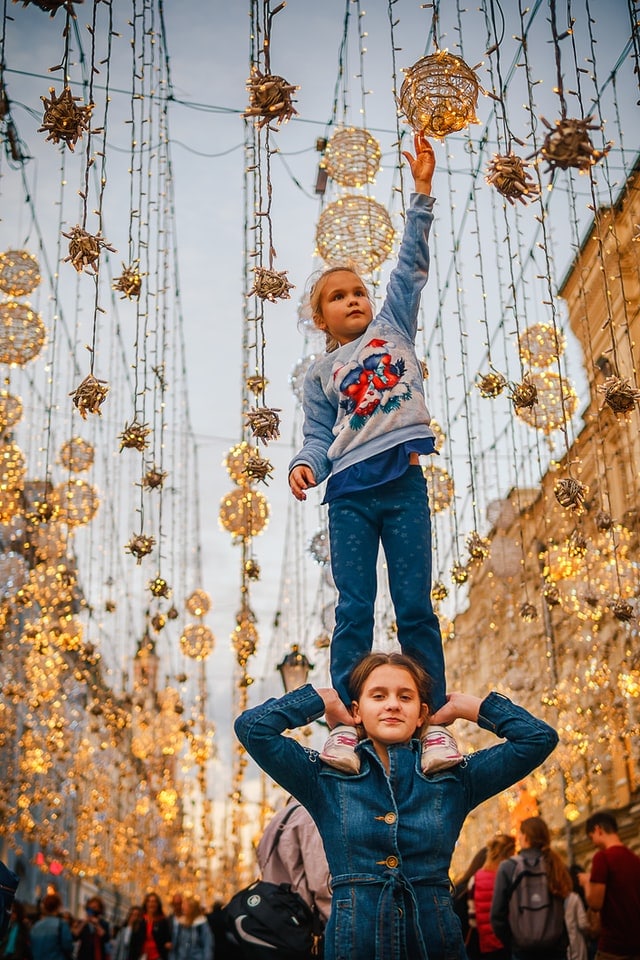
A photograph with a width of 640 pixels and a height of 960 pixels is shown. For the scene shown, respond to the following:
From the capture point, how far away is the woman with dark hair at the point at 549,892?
14.7ft

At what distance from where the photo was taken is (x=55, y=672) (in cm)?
1230

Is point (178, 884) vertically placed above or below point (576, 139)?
below

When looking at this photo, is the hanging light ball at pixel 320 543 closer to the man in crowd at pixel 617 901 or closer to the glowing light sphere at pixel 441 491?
the glowing light sphere at pixel 441 491

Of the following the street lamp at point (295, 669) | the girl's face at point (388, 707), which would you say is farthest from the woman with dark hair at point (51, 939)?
the girl's face at point (388, 707)

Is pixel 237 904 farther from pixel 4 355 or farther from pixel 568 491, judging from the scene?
pixel 4 355

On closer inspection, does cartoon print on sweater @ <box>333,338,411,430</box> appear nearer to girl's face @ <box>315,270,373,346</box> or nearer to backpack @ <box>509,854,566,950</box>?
Result: girl's face @ <box>315,270,373,346</box>

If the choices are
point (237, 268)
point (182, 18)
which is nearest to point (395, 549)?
point (182, 18)

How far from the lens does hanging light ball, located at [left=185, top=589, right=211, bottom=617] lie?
11.4 meters

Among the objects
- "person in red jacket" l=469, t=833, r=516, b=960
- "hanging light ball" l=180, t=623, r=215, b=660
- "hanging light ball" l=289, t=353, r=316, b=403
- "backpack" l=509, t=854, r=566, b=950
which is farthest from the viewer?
"hanging light ball" l=180, t=623, r=215, b=660

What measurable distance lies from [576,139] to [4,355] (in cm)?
674

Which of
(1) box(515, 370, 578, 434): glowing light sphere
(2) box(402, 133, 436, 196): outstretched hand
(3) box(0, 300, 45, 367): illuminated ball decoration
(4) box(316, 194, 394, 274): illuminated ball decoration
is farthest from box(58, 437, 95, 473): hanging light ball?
(2) box(402, 133, 436, 196): outstretched hand

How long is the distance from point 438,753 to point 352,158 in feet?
17.5

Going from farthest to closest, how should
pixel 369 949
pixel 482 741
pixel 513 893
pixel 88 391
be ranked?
pixel 482 741, pixel 513 893, pixel 88 391, pixel 369 949

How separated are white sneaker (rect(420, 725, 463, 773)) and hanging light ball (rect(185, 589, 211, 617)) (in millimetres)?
8980
